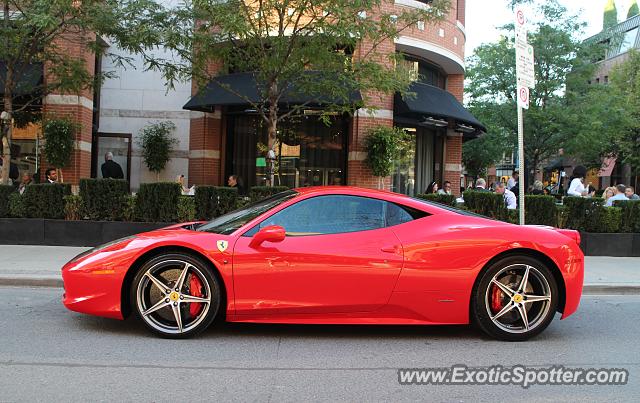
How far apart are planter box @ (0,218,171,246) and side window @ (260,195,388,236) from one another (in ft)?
19.7

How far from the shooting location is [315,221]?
196 inches

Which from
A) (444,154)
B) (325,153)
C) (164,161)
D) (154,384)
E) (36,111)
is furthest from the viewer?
(444,154)

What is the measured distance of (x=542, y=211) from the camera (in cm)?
1098

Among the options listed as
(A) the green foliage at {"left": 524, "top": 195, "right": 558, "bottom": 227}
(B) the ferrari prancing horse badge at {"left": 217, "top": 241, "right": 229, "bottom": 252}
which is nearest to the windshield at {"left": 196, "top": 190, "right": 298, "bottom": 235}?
(B) the ferrari prancing horse badge at {"left": 217, "top": 241, "right": 229, "bottom": 252}

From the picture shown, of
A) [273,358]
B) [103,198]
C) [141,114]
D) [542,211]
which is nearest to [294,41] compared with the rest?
[103,198]

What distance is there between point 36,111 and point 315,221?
13530 mm

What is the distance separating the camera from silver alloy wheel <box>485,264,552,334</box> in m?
4.98

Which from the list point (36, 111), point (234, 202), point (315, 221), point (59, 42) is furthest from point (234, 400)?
point (36, 111)

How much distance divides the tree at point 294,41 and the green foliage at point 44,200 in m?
3.06

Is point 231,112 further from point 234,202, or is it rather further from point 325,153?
point 234,202

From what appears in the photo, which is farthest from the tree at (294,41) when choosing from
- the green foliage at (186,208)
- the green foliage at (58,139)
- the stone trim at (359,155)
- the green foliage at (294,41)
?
the green foliage at (58,139)

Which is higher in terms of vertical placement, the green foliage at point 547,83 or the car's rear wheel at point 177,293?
the green foliage at point 547,83

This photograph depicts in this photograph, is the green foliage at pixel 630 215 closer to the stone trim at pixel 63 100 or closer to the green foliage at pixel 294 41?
the green foliage at pixel 294 41

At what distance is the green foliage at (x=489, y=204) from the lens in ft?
36.2
